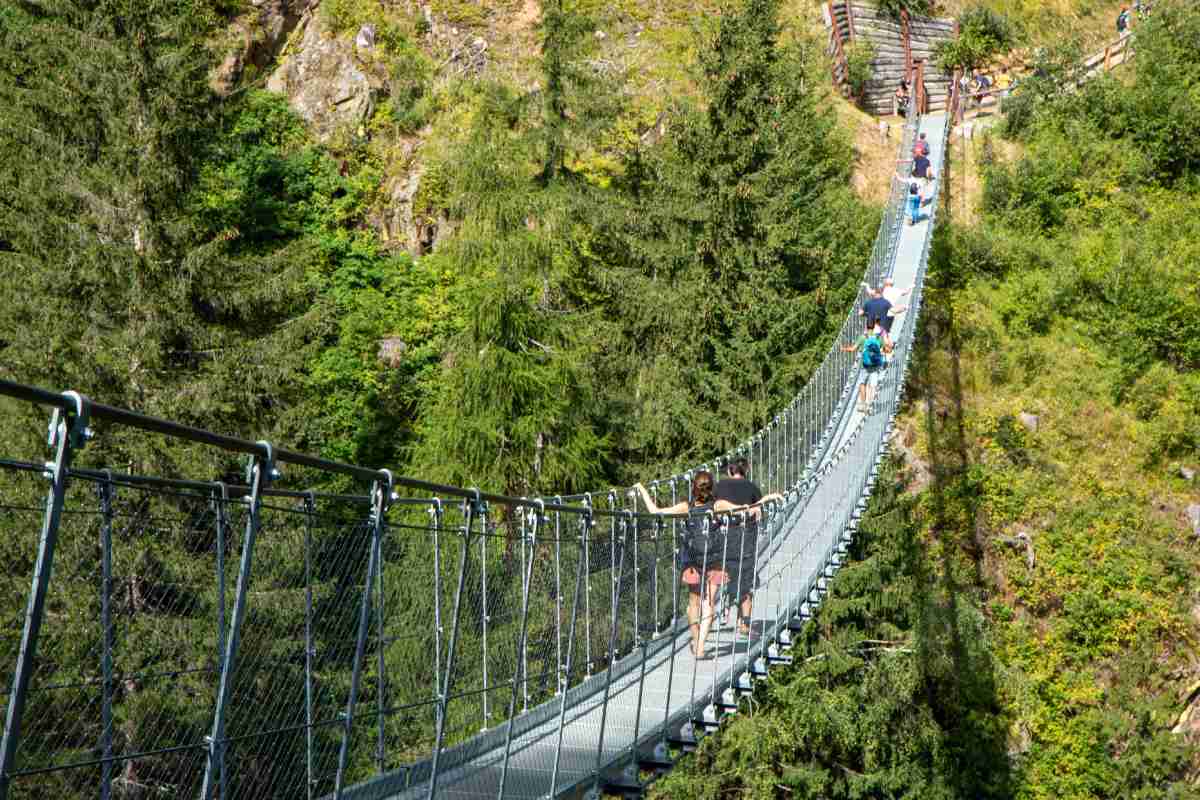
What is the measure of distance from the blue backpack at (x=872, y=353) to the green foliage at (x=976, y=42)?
42.0 feet

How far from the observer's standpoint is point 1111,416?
15.9m

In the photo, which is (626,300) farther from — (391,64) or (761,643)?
(761,643)

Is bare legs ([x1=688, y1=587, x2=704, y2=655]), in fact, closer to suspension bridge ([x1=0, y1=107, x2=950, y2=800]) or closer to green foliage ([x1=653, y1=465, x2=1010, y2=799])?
suspension bridge ([x1=0, y1=107, x2=950, y2=800])

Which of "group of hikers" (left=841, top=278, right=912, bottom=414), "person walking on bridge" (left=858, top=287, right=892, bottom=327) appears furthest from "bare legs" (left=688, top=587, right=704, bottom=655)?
"person walking on bridge" (left=858, top=287, right=892, bottom=327)

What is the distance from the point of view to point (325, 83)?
1866 centimetres

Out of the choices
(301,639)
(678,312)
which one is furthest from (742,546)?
(678,312)

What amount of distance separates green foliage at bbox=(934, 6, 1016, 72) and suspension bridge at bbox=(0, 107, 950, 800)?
16.4 meters

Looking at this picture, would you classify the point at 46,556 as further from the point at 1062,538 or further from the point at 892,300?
the point at 1062,538

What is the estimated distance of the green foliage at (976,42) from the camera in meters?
22.5

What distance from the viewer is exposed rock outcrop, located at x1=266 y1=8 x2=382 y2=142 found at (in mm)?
18375

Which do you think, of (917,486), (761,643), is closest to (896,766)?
(917,486)

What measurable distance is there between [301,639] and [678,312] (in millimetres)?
12135

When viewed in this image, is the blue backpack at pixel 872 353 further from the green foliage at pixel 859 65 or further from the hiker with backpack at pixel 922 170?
the green foliage at pixel 859 65

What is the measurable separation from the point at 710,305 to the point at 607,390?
151 cm
